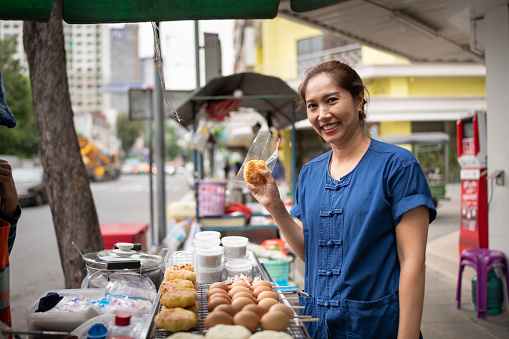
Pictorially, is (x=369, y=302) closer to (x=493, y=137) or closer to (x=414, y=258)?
(x=414, y=258)

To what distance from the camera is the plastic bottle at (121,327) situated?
5.66 feet

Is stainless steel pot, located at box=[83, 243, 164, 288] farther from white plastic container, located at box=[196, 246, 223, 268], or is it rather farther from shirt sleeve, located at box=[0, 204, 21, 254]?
shirt sleeve, located at box=[0, 204, 21, 254]

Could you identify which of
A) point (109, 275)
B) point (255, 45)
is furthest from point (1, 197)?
point (255, 45)

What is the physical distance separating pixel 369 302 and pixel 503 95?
446cm

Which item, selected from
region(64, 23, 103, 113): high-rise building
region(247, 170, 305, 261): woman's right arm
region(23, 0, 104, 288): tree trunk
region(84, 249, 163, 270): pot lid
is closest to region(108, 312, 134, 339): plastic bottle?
region(84, 249, 163, 270): pot lid

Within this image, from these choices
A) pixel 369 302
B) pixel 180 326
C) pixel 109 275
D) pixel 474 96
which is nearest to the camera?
pixel 180 326

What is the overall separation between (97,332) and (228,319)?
570 millimetres

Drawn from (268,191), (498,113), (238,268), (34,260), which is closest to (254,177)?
(268,191)

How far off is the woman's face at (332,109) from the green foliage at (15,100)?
26.9 metres

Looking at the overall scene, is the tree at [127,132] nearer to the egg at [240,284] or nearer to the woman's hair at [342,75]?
the egg at [240,284]

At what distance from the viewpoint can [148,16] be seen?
2180 millimetres

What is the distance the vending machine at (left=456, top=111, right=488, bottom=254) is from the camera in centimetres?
599

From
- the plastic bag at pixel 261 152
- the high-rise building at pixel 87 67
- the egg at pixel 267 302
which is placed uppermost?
the high-rise building at pixel 87 67

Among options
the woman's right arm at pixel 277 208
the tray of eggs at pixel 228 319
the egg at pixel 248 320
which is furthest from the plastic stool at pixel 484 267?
the egg at pixel 248 320
